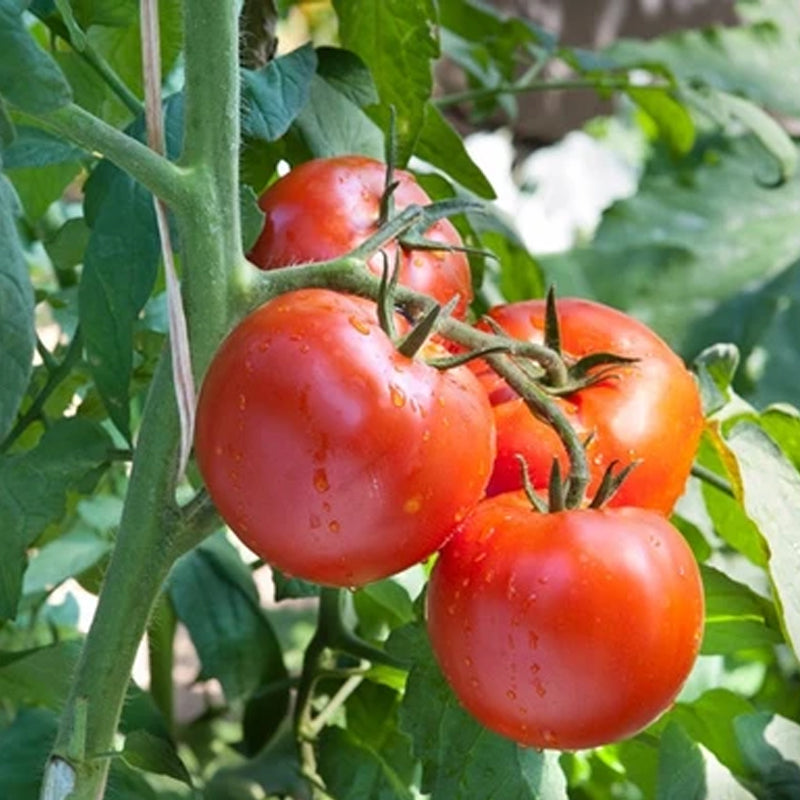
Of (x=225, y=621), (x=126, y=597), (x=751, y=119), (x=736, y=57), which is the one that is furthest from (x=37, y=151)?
(x=736, y=57)

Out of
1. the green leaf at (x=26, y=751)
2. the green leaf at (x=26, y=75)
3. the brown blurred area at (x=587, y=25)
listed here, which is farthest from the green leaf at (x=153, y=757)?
the brown blurred area at (x=587, y=25)

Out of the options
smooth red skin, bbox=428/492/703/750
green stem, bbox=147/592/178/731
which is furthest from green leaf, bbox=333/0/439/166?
green stem, bbox=147/592/178/731

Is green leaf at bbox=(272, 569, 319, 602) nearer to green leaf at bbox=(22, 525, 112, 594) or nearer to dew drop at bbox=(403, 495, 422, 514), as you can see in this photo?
green leaf at bbox=(22, 525, 112, 594)

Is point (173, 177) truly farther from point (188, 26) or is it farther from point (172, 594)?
point (172, 594)

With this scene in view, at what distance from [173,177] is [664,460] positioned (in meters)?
0.20

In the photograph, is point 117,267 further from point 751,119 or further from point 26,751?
point 751,119

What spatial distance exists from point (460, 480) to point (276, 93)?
0.66 ft

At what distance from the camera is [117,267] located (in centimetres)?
56

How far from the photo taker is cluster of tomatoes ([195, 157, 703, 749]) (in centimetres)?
47

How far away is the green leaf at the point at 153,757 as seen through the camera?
2.03 ft

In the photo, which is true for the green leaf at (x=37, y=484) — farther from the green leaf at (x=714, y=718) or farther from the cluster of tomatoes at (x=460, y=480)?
the green leaf at (x=714, y=718)

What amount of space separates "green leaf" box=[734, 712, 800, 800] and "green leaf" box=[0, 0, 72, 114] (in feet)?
1.40

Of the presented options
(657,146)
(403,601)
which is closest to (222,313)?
(403,601)

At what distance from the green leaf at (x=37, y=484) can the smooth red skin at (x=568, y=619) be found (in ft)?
0.52
